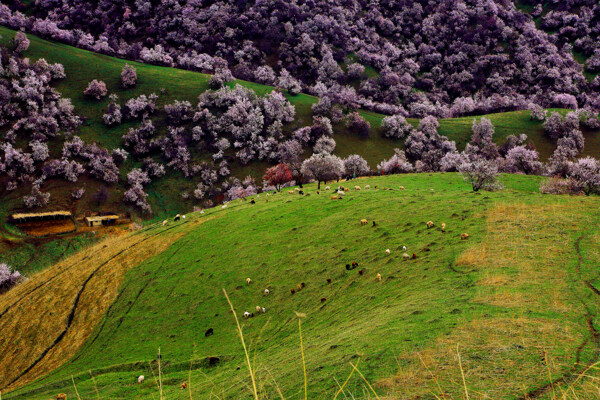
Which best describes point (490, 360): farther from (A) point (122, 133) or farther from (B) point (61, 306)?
(A) point (122, 133)

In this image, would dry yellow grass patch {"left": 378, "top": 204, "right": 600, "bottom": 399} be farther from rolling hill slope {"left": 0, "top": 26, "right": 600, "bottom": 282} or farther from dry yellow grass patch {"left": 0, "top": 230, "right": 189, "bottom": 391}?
rolling hill slope {"left": 0, "top": 26, "right": 600, "bottom": 282}

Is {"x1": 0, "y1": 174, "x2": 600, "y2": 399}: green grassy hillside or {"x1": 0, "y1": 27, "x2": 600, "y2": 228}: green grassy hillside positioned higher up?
{"x1": 0, "y1": 174, "x2": 600, "y2": 399}: green grassy hillside

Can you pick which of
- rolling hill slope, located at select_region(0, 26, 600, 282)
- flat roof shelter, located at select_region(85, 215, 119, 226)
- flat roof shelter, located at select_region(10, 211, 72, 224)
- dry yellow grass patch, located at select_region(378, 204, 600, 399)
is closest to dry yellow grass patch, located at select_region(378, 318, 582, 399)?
dry yellow grass patch, located at select_region(378, 204, 600, 399)

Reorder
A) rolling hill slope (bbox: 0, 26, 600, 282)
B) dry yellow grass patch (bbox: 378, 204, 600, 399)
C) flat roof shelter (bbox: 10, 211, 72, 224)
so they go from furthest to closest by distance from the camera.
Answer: flat roof shelter (bbox: 10, 211, 72, 224), rolling hill slope (bbox: 0, 26, 600, 282), dry yellow grass patch (bbox: 378, 204, 600, 399)

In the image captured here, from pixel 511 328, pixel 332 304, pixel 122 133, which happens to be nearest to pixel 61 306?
pixel 332 304

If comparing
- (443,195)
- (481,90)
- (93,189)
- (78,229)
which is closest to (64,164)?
(93,189)

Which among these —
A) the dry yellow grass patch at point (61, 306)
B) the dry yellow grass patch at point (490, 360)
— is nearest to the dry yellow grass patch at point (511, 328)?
the dry yellow grass patch at point (490, 360)
